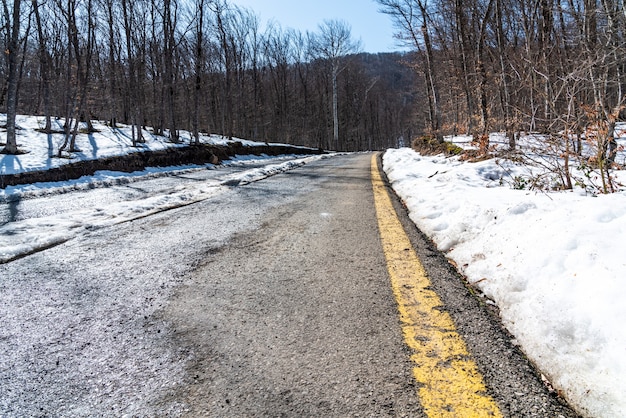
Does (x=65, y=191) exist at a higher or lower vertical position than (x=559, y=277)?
higher

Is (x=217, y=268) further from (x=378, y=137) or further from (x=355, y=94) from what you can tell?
(x=378, y=137)

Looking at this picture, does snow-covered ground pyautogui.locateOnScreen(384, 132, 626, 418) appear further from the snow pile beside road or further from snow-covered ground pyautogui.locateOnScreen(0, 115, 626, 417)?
the snow pile beside road

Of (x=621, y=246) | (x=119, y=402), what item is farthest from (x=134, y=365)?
(x=621, y=246)

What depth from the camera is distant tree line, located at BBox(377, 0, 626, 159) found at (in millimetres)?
3914

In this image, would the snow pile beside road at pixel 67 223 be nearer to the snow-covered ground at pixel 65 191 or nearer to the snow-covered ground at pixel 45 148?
the snow-covered ground at pixel 65 191

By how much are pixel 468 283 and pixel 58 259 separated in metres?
2.77

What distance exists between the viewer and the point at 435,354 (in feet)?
4.43

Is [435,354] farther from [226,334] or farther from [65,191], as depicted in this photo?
[65,191]

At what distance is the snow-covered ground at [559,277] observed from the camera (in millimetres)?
1150

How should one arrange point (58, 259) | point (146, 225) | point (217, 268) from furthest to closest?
1. point (146, 225)
2. point (58, 259)
3. point (217, 268)

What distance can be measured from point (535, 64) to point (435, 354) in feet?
19.8

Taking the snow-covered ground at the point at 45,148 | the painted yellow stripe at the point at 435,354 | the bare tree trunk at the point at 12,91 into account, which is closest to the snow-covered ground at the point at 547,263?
the painted yellow stripe at the point at 435,354

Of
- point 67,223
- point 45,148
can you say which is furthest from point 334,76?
point 67,223

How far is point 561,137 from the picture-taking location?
3.69 meters
